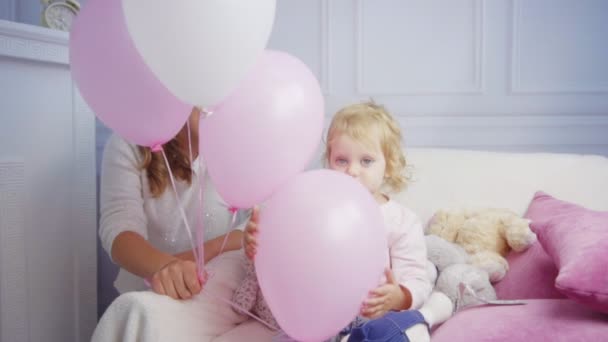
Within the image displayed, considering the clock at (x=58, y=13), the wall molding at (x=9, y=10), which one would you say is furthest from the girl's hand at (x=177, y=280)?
the wall molding at (x=9, y=10)

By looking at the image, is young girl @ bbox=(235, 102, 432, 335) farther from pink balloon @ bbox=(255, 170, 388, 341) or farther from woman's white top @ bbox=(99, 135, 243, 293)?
woman's white top @ bbox=(99, 135, 243, 293)

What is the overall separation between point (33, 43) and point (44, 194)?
441 mm

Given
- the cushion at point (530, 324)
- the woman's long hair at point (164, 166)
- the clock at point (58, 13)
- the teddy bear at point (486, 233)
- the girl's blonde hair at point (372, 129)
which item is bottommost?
the cushion at point (530, 324)

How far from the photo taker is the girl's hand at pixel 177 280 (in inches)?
49.3

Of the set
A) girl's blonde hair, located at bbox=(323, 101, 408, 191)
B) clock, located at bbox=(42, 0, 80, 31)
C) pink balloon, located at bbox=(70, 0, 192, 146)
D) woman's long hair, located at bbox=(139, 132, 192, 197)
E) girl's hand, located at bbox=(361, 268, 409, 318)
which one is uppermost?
clock, located at bbox=(42, 0, 80, 31)

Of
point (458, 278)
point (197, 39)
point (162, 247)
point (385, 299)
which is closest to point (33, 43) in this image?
point (162, 247)

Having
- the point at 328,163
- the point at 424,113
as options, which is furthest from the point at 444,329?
the point at 424,113

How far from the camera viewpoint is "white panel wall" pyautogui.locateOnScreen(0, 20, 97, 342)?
64.0 inches

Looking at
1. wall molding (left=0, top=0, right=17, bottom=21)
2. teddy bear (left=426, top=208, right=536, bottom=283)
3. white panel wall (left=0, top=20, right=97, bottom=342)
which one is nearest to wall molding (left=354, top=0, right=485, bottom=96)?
teddy bear (left=426, top=208, right=536, bottom=283)

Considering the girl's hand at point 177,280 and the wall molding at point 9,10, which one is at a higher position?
the wall molding at point 9,10

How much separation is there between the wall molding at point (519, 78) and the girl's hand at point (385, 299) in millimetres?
1177

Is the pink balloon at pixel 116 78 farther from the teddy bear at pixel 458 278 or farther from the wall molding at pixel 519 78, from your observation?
the wall molding at pixel 519 78

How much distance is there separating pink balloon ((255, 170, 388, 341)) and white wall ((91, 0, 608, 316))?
120 centimetres

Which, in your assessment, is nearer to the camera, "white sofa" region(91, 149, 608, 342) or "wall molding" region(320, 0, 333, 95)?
"white sofa" region(91, 149, 608, 342)
